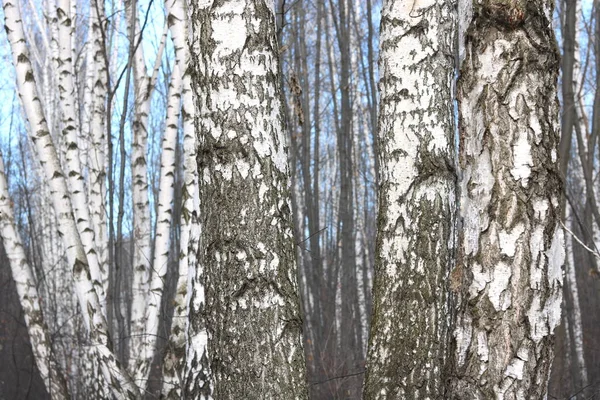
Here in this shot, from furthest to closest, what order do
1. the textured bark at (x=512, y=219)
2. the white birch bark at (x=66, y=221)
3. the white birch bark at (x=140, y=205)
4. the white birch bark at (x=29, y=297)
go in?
the white birch bark at (x=140, y=205), the white birch bark at (x=29, y=297), the white birch bark at (x=66, y=221), the textured bark at (x=512, y=219)

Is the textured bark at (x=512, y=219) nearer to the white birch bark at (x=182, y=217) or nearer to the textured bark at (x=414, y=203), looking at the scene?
the textured bark at (x=414, y=203)

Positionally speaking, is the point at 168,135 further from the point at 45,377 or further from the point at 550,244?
the point at 550,244

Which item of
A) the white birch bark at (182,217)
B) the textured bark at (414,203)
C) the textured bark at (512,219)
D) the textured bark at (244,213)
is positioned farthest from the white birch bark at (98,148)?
the textured bark at (512,219)

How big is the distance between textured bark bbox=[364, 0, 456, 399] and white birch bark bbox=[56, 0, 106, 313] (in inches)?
116

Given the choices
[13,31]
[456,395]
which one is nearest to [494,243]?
[456,395]

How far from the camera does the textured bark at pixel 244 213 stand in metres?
2.13

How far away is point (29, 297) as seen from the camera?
5.57m

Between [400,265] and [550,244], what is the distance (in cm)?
92

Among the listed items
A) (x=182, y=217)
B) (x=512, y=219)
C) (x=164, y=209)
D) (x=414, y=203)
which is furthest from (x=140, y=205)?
(x=512, y=219)

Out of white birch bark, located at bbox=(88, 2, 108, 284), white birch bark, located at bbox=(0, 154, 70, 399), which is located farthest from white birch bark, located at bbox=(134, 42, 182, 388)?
white birch bark, located at bbox=(88, 2, 108, 284)

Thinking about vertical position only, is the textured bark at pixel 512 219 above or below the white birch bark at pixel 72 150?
below

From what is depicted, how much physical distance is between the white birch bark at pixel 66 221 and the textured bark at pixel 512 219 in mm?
3228

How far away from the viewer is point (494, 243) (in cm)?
176

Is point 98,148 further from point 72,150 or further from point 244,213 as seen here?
point 244,213
